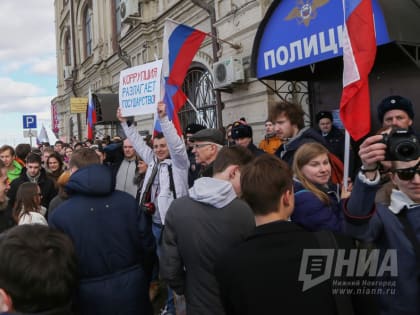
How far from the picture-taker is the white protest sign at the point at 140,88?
18.3 ft

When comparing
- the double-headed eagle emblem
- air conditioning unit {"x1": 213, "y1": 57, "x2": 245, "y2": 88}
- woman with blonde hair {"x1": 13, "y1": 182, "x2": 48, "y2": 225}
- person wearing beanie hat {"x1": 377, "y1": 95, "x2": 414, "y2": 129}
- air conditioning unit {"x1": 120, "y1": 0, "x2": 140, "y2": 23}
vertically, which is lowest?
woman with blonde hair {"x1": 13, "y1": 182, "x2": 48, "y2": 225}

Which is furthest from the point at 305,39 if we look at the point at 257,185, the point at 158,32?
the point at 158,32

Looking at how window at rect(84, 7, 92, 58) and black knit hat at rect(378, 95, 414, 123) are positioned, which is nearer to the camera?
black knit hat at rect(378, 95, 414, 123)

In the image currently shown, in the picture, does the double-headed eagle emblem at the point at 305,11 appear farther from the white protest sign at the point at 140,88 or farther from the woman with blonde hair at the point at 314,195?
the woman with blonde hair at the point at 314,195

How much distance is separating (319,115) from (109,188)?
3.44 meters

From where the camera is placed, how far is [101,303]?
2.38 metres

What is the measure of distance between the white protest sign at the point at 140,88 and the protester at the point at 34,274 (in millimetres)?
4094

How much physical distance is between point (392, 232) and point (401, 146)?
48 centimetres

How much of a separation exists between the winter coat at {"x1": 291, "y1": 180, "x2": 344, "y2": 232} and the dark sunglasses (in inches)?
20.2

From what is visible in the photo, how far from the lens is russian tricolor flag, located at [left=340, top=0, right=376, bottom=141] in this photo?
2766mm

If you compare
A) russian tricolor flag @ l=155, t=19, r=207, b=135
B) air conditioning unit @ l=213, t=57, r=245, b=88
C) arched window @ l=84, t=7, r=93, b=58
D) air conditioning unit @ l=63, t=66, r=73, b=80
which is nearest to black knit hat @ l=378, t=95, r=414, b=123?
russian tricolor flag @ l=155, t=19, r=207, b=135

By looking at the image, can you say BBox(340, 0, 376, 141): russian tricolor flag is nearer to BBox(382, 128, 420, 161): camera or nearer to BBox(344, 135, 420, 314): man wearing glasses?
BBox(344, 135, 420, 314): man wearing glasses

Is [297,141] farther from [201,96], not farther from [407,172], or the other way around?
[201,96]

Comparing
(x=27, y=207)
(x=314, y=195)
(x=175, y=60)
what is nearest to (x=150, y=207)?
(x=27, y=207)
